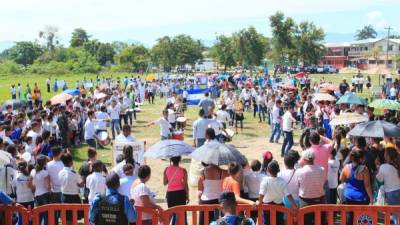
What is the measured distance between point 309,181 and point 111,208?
304cm

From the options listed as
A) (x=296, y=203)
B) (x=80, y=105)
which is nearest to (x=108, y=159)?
(x=80, y=105)

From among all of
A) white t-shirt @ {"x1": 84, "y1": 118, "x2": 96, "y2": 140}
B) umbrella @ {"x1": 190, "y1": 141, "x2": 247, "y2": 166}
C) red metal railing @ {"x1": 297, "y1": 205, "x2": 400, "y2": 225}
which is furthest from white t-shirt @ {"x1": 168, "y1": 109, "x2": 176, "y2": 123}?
red metal railing @ {"x1": 297, "y1": 205, "x2": 400, "y2": 225}

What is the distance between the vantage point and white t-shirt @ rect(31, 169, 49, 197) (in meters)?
8.15

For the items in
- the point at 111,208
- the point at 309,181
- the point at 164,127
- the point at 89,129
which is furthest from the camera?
the point at 89,129

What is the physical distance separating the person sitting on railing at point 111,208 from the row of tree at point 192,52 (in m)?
61.8

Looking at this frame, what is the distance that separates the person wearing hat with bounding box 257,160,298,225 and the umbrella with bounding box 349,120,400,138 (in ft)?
10.7

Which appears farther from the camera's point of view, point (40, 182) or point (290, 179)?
point (40, 182)

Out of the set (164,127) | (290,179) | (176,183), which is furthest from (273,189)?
(164,127)

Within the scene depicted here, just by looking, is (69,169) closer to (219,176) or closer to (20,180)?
(20,180)

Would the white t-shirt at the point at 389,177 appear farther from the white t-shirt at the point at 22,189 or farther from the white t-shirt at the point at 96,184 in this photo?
the white t-shirt at the point at 22,189

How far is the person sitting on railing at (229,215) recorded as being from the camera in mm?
4852

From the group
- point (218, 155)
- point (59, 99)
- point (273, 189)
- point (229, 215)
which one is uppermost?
point (59, 99)

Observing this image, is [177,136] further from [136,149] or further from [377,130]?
[377,130]

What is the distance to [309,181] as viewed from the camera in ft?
24.9
